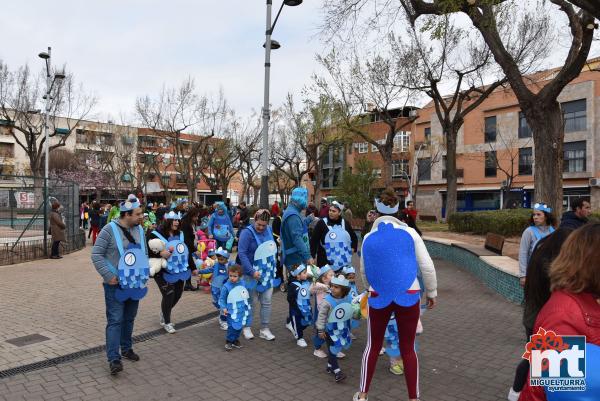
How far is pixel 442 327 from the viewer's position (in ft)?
21.6

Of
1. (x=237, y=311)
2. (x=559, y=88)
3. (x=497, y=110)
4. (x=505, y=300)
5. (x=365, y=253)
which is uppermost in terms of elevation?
(x=497, y=110)

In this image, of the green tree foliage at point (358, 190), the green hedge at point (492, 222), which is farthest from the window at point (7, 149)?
the green hedge at point (492, 222)

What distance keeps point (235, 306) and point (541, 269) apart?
345 centimetres

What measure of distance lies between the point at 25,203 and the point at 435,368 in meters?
13.6

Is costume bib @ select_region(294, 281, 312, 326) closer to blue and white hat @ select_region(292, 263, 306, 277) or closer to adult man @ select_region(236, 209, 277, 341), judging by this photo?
blue and white hat @ select_region(292, 263, 306, 277)

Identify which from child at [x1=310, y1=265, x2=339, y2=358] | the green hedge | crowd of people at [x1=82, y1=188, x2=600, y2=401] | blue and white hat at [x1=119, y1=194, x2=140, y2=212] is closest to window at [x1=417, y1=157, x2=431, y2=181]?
the green hedge

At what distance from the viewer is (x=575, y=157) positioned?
3575cm

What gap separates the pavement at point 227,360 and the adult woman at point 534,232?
1.09m

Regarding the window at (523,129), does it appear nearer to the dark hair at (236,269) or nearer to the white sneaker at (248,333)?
the white sneaker at (248,333)

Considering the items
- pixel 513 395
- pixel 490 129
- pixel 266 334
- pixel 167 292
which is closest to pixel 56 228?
pixel 167 292

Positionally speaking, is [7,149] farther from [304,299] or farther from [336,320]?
[336,320]

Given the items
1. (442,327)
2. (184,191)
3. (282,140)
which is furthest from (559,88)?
(184,191)

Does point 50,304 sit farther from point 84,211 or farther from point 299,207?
point 84,211

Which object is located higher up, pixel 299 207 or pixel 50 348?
pixel 299 207
